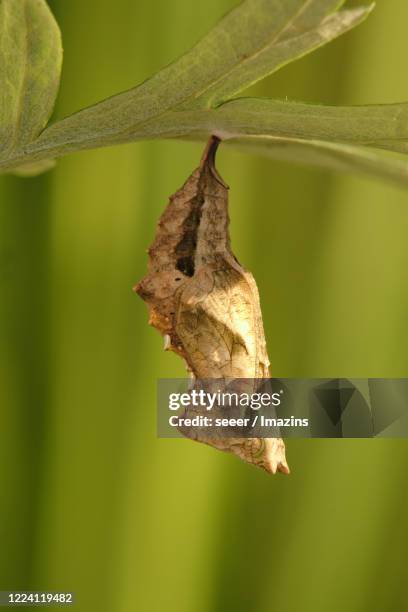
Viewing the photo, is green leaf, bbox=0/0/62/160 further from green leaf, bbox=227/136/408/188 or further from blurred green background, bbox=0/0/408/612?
blurred green background, bbox=0/0/408/612

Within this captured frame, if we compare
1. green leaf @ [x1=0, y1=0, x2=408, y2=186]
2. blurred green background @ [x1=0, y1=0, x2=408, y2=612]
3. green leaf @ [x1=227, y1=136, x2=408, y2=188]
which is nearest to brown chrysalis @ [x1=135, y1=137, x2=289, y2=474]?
green leaf @ [x1=227, y1=136, x2=408, y2=188]

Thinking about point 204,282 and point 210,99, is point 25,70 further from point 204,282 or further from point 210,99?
point 204,282

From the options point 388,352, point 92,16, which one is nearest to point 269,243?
point 388,352

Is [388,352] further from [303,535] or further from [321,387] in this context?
[321,387]

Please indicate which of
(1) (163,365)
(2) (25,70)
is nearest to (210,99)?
(2) (25,70)

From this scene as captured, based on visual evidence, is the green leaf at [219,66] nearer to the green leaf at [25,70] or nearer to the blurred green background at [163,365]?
the green leaf at [25,70]

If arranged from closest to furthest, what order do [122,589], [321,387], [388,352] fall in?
[321,387] → [122,589] → [388,352]
